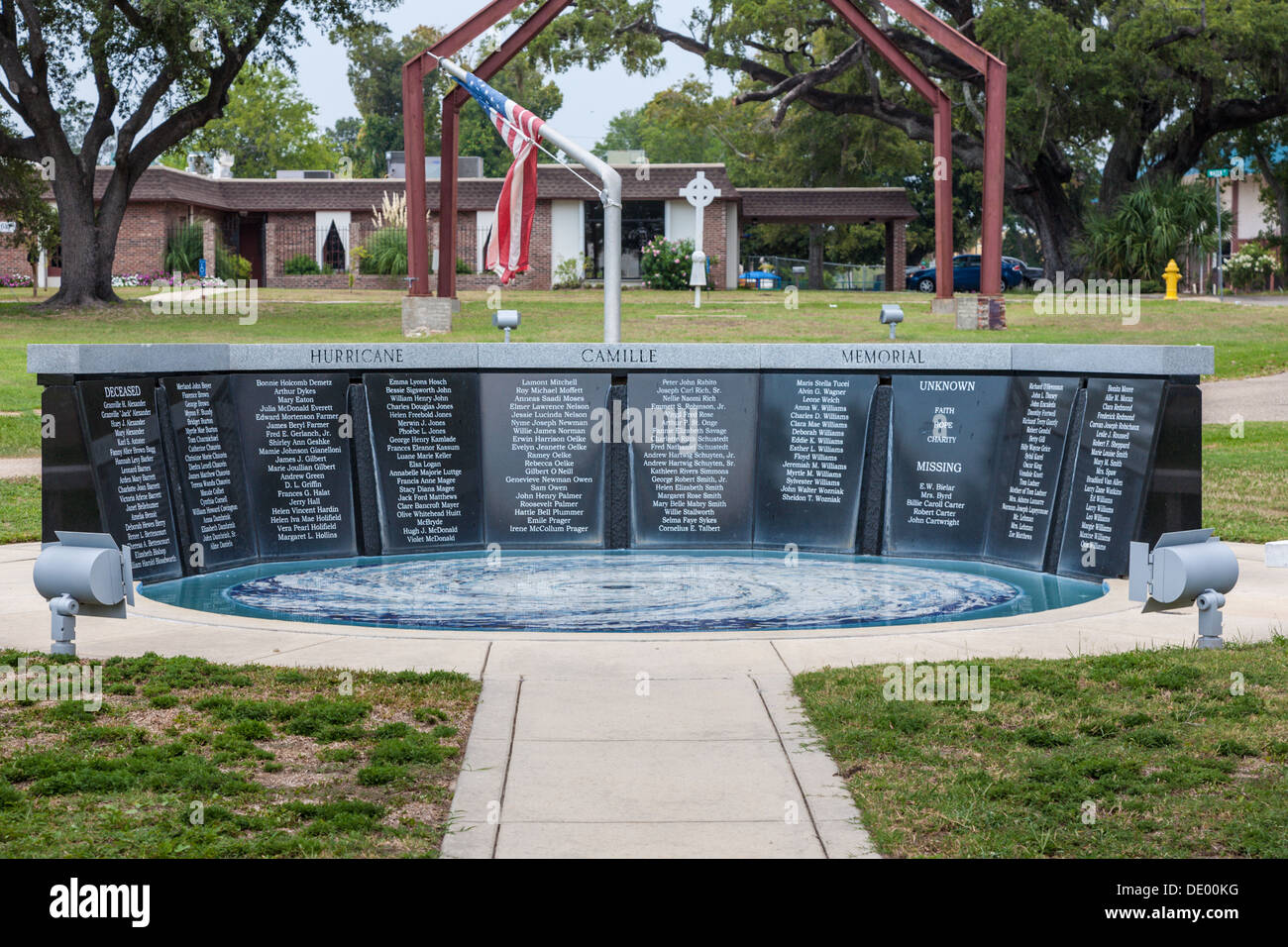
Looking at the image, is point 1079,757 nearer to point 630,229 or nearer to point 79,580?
point 79,580

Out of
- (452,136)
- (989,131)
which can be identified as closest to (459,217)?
(452,136)

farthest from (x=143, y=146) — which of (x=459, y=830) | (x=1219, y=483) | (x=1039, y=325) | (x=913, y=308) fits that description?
(x=459, y=830)

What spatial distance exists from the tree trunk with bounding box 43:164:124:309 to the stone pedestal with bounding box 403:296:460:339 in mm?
11828

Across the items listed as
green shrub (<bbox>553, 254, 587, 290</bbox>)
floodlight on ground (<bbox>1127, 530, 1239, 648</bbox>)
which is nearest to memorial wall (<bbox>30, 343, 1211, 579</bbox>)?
floodlight on ground (<bbox>1127, 530, 1239, 648</bbox>)

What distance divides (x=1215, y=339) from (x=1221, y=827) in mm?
23053

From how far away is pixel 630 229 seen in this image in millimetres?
50562

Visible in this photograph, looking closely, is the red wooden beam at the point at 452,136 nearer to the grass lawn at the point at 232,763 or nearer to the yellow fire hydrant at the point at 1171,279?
the yellow fire hydrant at the point at 1171,279

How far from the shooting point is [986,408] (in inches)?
449

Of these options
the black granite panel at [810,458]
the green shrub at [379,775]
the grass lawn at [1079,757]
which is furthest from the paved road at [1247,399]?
the green shrub at [379,775]

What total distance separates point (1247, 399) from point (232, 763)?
19553 millimetres

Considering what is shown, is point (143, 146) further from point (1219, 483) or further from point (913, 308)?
point (1219, 483)

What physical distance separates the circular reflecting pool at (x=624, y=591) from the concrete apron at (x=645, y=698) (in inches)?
15.8

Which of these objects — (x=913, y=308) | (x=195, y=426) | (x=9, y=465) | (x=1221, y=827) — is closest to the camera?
(x=1221, y=827)
